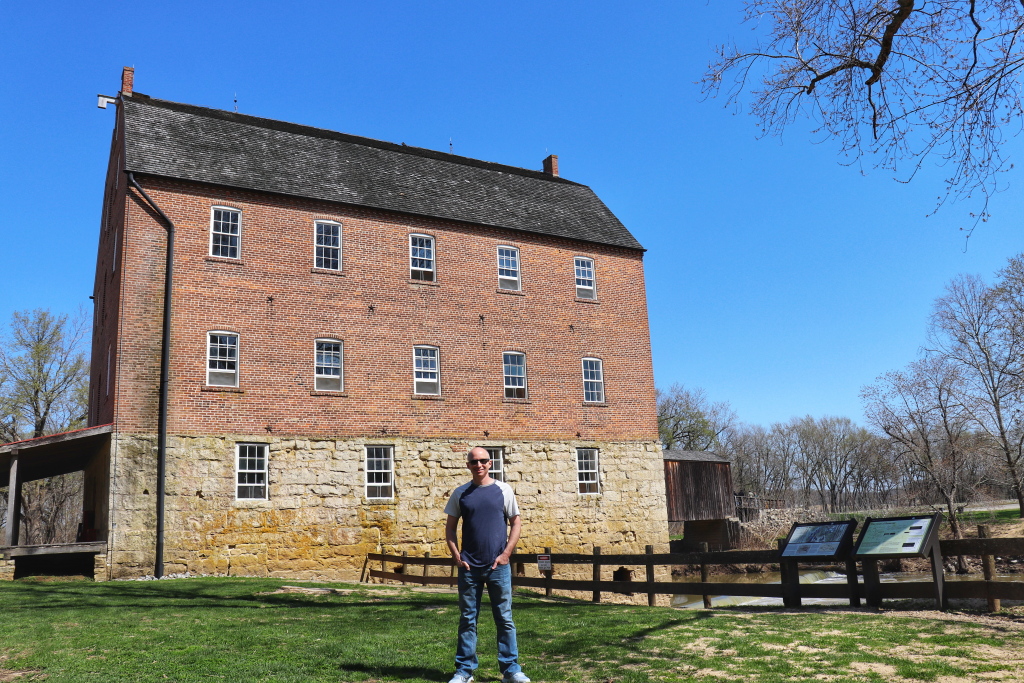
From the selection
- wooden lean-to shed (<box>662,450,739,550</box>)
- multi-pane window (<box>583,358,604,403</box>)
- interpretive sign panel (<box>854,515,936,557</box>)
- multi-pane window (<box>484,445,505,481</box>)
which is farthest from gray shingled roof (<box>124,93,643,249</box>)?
interpretive sign panel (<box>854,515,936,557</box>)

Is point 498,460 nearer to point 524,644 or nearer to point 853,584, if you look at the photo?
point 853,584

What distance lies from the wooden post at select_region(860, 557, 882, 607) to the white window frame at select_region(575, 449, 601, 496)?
1422cm

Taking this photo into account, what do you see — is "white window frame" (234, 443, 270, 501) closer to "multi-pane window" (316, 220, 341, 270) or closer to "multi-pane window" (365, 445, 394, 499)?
"multi-pane window" (365, 445, 394, 499)

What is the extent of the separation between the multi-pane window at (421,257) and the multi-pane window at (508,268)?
7.88 ft

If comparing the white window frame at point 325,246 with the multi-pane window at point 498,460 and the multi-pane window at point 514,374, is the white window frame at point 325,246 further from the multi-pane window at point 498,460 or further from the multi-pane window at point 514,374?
the multi-pane window at point 498,460

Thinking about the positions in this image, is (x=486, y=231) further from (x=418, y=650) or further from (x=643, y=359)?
(x=418, y=650)

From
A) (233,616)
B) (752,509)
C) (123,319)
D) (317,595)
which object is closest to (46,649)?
(233,616)

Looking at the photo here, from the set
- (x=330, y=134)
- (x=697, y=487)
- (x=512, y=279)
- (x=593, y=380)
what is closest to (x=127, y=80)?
(x=330, y=134)

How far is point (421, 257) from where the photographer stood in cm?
2236

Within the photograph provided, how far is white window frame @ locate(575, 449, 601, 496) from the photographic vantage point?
23438mm

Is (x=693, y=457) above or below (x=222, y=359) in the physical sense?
below

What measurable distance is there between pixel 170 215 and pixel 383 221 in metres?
5.84

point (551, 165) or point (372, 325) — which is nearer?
point (372, 325)

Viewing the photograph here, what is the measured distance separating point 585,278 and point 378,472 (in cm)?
992
